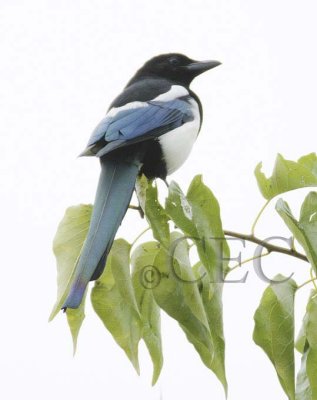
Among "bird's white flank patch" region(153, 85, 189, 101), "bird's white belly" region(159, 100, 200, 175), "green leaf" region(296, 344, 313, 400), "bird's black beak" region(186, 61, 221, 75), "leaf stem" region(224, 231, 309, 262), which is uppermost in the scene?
"bird's black beak" region(186, 61, 221, 75)

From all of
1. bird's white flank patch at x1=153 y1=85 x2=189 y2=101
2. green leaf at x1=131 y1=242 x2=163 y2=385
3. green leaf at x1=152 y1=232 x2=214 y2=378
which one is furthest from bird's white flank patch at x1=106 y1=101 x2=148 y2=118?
green leaf at x1=152 y1=232 x2=214 y2=378

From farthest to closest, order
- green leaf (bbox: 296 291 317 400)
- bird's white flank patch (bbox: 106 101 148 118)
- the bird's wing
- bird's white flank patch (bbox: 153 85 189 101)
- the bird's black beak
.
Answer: the bird's black beak < bird's white flank patch (bbox: 153 85 189 101) < bird's white flank patch (bbox: 106 101 148 118) < the bird's wing < green leaf (bbox: 296 291 317 400)

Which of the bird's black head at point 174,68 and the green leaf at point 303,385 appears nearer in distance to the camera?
the green leaf at point 303,385

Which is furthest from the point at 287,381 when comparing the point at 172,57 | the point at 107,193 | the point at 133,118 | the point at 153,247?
the point at 172,57

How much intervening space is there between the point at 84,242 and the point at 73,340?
0.20 metres

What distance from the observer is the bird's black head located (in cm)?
294

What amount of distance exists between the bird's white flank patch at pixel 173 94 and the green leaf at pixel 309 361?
47.5 inches

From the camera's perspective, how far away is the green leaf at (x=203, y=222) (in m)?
1.34

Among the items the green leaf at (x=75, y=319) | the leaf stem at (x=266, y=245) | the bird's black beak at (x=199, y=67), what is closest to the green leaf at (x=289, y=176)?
the leaf stem at (x=266, y=245)

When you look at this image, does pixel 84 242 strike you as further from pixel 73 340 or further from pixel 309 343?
pixel 309 343

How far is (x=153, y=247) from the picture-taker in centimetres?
152

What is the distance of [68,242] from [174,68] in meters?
1.53

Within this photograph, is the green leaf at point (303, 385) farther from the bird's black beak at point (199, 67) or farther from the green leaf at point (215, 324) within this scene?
the bird's black beak at point (199, 67)

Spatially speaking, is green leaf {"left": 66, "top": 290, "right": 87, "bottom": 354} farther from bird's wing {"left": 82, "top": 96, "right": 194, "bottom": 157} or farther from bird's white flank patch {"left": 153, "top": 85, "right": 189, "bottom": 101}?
bird's white flank patch {"left": 153, "top": 85, "right": 189, "bottom": 101}
